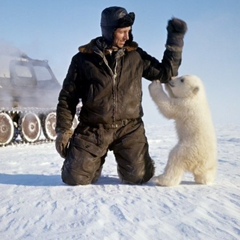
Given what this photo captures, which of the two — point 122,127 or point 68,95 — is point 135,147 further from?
point 68,95

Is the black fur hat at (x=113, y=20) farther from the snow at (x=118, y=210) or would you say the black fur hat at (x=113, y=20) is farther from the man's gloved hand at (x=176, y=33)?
the snow at (x=118, y=210)

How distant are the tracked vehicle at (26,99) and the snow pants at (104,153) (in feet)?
17.5

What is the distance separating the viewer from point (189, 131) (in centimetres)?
303

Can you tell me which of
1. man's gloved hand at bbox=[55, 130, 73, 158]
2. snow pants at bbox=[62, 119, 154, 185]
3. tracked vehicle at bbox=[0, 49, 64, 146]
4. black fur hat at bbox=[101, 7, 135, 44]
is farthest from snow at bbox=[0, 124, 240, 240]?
tracked vehicle at bbox=[0, 49, 64, 146]

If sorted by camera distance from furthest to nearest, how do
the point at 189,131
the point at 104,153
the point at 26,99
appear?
the point at 26,99 < the point at 104,153 < the point at 189,131

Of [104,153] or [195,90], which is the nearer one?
[195,90]

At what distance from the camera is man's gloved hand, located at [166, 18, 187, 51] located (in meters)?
3.12

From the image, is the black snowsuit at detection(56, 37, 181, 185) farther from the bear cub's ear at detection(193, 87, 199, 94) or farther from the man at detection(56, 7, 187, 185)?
the bear cub's ear at detection(193, 87, 199, 94)

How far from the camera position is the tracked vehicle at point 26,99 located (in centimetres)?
848

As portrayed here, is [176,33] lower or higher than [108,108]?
higher

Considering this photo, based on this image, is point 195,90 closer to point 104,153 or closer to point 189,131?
point 189,131

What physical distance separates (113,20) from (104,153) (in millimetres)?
1169

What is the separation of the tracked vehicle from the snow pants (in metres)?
5.34

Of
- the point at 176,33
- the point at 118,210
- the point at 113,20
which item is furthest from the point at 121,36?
the point at 118,210
